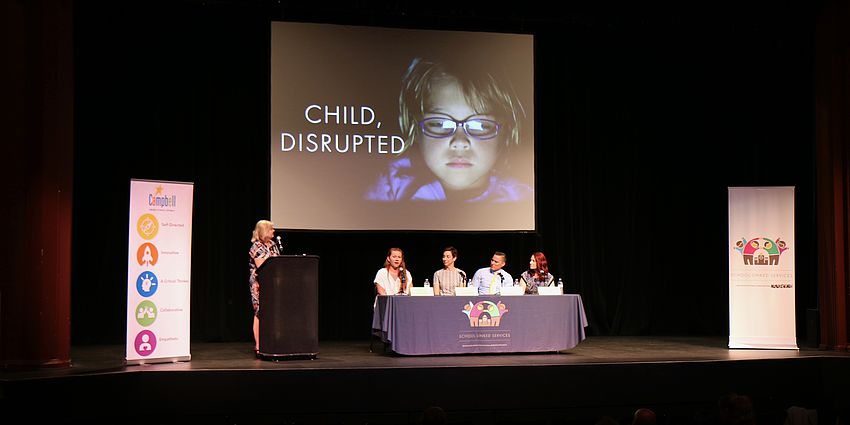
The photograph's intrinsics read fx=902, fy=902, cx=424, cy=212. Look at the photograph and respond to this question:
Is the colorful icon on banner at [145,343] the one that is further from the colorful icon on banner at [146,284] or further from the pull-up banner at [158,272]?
the colorful icon on banner at [146,284]

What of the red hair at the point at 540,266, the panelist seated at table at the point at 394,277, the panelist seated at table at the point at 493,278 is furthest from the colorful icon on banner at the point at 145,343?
the red hair at the point at 540,266

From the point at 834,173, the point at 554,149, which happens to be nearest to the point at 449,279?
the point at 554,149

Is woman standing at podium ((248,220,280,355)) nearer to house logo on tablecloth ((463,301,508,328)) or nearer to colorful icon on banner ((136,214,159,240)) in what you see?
colorful icon on banner ((136,214,159,240))

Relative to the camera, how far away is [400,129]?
990 cm

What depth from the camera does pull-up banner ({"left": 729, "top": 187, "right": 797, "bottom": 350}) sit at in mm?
8719

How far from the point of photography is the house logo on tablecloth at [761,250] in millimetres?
8812

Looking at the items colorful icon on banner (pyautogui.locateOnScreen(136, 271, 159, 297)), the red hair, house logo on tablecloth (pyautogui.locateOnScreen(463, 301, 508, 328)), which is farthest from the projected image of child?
colorful icon on banner (pyautogui.locateOnScreen(136, 271, 159, 297))

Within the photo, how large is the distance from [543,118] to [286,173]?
10.9ft

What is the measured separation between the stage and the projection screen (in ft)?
7.25

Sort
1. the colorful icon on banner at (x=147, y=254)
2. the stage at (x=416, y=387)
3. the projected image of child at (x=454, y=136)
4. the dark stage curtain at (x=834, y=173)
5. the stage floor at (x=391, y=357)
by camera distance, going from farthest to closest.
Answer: the projected image of child at (x=454, y=136)
the dark stage curtain at (x=834, y=173)
the colorful icon on banner at (x=147, y=254)
the stage floor at (x=391, y=357)
the stage at (x=416, y=387)

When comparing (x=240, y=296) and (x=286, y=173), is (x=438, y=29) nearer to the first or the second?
(x=286, y=173)

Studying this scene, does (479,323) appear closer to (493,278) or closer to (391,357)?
(493,278)

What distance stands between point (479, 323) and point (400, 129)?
8.76ft

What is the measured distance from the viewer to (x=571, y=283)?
431 inches
